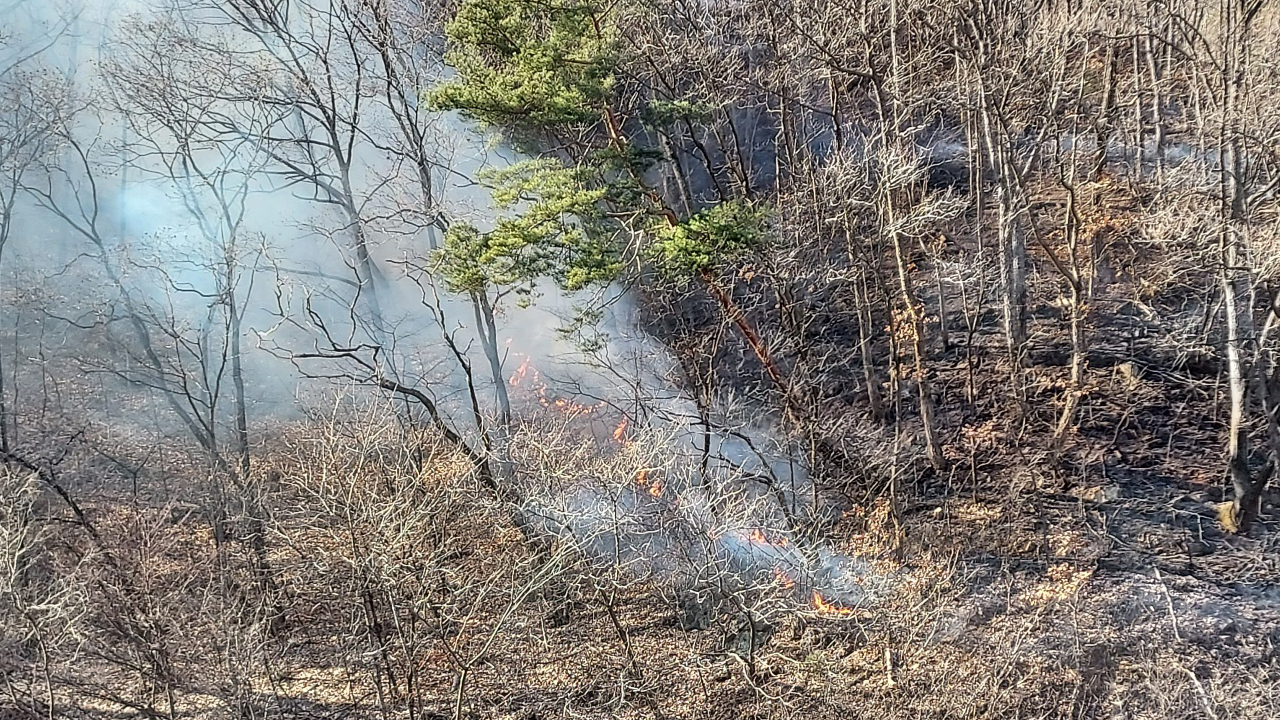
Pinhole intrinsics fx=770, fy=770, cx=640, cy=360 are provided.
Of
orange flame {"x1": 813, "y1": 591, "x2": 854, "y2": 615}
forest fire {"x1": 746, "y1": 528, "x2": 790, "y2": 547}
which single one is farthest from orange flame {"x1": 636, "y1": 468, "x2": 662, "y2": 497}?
A: orange flame {"x1": 813, "y1": 591, "x2": 854, "y2": 615}

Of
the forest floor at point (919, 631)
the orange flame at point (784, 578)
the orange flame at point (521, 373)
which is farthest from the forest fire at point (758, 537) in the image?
Answer: the orange flame at point (521, 373)

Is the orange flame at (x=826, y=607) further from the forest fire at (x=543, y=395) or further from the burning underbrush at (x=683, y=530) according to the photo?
the forest fire at (x=543, y=395)

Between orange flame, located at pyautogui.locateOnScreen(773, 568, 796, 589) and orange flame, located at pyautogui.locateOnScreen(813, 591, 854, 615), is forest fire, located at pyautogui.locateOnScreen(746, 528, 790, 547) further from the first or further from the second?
orange flame, located at pyautogui.locateOnScreen(813, 591, 854, 615)

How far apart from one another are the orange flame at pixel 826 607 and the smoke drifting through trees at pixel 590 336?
92mm

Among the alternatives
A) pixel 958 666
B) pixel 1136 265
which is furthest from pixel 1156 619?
pixel 1136 265

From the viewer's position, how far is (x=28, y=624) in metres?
8.23

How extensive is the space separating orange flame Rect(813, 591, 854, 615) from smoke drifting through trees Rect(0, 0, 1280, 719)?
9 cm

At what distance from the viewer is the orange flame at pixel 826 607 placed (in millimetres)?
11584

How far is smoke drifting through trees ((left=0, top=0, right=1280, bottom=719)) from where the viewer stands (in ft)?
33.3

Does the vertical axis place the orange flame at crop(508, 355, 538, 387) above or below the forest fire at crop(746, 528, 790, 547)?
above

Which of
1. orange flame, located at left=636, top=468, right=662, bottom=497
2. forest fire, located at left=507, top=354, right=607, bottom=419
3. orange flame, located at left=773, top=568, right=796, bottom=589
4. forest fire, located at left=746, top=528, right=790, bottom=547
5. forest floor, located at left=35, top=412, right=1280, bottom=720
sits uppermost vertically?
forest fire, located at left=507, top=354, right=607, bottom=419

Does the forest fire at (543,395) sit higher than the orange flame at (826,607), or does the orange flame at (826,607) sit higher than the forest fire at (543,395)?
the forest fire at (543,395)

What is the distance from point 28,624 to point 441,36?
11.3 m

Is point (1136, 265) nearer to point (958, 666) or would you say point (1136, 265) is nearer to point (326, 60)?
point (958, 666)
